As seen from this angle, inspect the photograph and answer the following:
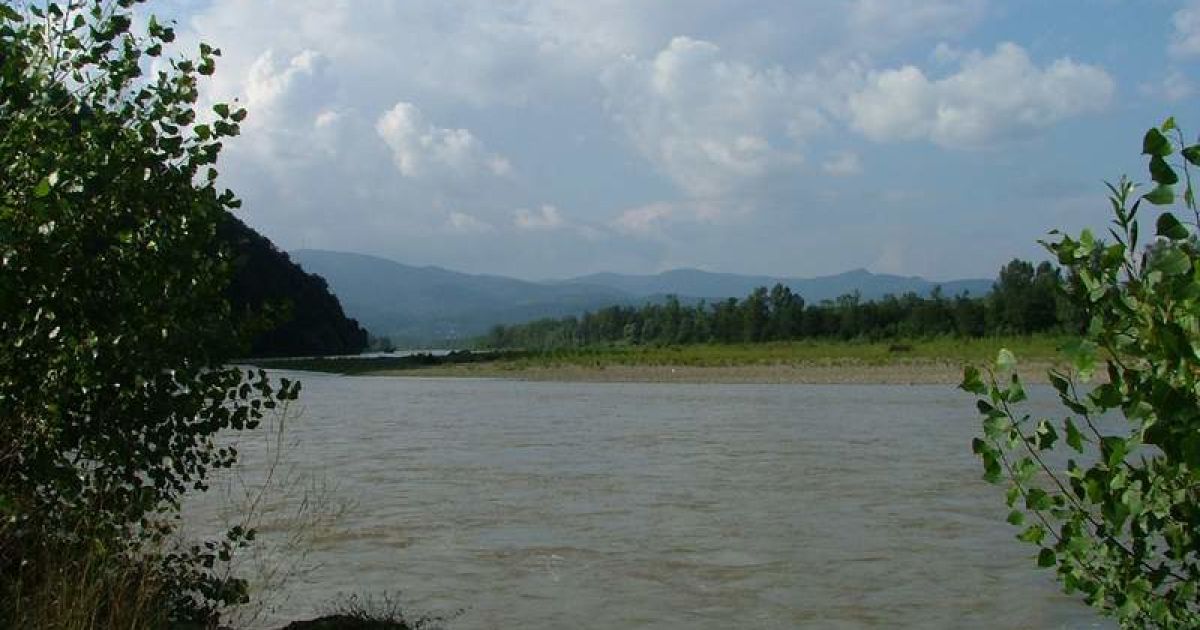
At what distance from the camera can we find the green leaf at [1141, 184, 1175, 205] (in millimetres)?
4129

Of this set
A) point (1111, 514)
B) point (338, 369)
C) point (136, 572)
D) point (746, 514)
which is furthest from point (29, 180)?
point (338, 369)

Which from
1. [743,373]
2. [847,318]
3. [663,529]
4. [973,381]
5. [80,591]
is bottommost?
[663,529]

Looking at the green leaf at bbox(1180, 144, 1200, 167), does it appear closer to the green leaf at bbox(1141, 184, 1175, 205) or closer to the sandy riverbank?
the green leaf at bbox(1141, 184, 1175, 205)

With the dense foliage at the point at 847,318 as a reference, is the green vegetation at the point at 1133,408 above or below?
below

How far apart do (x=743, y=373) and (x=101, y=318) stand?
71.2m

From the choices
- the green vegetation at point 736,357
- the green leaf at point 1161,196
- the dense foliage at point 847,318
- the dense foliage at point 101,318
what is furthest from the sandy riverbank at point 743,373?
the green leaf at point 1161,196

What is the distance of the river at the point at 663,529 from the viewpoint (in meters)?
11.8

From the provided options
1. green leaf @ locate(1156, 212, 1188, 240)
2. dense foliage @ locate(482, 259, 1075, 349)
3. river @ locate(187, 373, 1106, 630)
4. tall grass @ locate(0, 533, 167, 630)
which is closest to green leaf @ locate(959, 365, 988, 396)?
green leaf @ locate(1156, 212, 1188, 240)

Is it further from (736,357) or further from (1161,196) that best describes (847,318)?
(1161,196)

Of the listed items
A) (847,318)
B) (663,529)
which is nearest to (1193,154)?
(663,529)

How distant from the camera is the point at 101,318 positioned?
7.49 m

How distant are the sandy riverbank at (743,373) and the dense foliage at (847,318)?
655 inches

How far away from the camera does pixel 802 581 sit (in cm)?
1316

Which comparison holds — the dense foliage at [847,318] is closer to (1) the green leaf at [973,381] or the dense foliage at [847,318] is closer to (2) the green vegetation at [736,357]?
(2) the green vegetation at [736,357]
